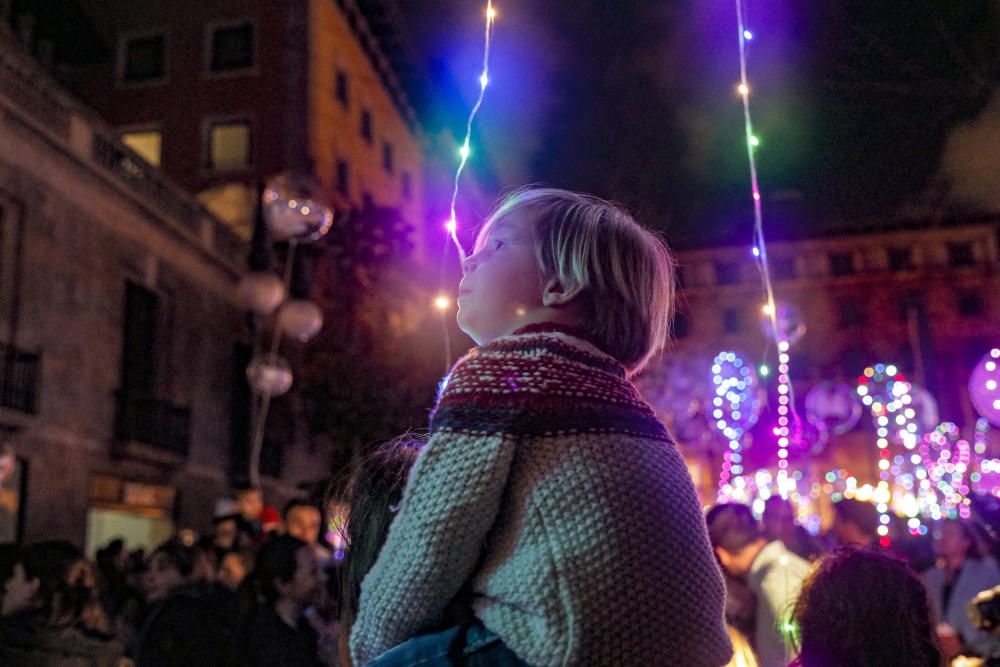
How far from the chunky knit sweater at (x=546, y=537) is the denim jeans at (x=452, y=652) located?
3cm

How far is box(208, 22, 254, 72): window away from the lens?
2536cm

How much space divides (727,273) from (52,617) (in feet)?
148

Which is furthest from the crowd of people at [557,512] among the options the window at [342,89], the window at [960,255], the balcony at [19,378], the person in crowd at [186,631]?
the window at [960,255]

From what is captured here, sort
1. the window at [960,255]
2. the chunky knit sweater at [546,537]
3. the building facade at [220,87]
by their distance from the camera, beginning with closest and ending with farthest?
the chunky knit sweater at [546,537] → the building facade at [220,87] → the window at [960,255]

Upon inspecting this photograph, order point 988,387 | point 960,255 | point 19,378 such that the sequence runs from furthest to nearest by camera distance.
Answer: point 960,255 → point 19,378 → point 988,387

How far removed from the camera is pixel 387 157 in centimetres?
3181

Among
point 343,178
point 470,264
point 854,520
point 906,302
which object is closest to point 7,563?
point 470,264

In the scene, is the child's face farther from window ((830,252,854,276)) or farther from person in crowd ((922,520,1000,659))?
window ((830,252,854,276))

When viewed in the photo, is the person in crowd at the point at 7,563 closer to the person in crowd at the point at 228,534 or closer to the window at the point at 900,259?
the person in crowd at the point at 228,534

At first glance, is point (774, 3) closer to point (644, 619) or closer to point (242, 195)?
point (644, 619)

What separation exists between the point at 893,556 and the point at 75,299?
13.6 meters

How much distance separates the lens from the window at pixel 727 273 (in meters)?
47.6

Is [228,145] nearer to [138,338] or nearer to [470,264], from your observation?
[138,338]

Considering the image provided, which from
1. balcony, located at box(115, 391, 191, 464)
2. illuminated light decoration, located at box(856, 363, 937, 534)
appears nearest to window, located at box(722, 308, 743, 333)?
illuminated light decoration, located at box(856, 363, 937, 534)
